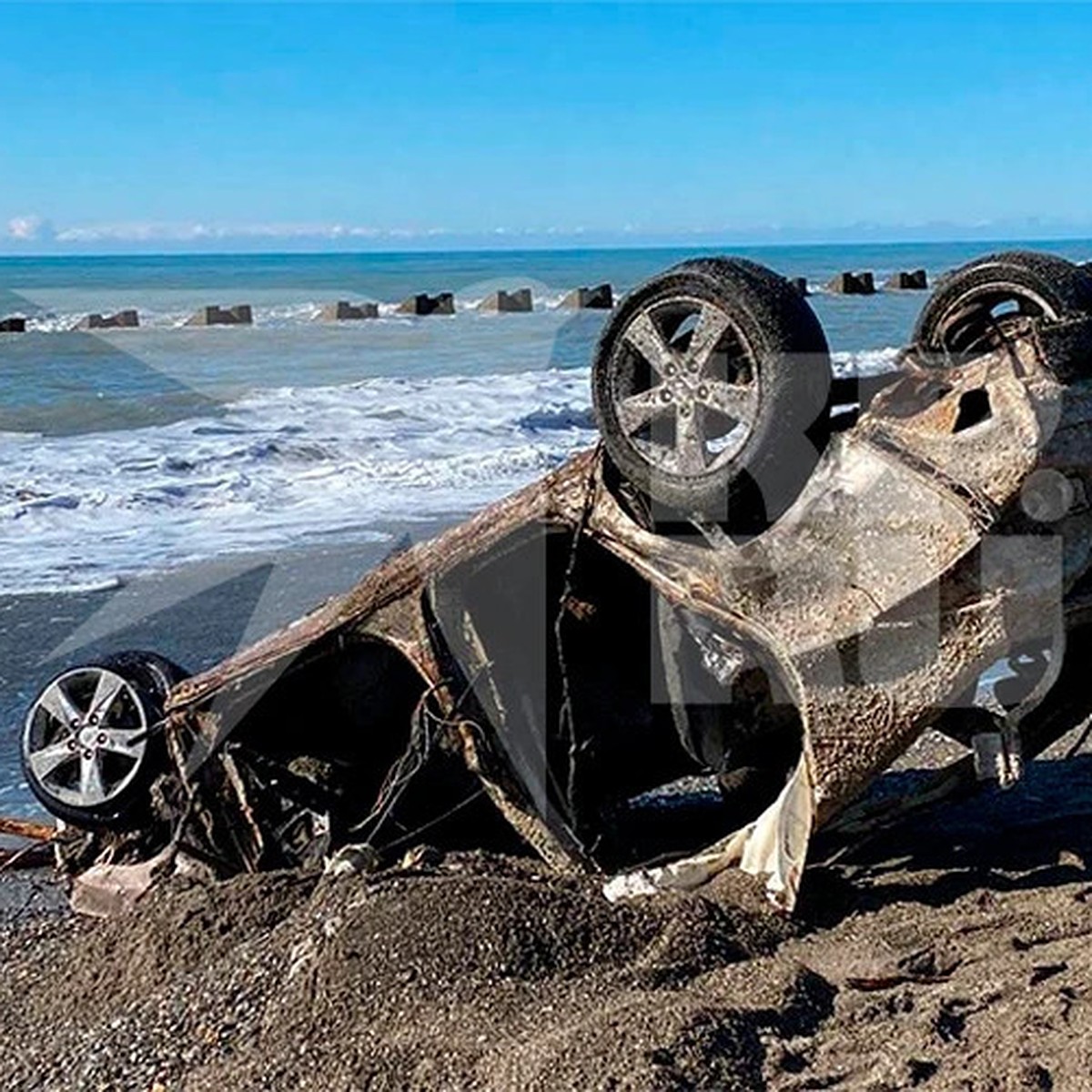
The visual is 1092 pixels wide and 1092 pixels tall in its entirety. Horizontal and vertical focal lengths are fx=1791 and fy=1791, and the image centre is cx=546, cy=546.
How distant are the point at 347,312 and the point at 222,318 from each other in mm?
3874

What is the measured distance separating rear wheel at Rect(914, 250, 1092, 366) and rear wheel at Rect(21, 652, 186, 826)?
2642mm

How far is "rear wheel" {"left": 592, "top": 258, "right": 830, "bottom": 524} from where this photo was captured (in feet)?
14.4

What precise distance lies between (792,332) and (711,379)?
0.24m

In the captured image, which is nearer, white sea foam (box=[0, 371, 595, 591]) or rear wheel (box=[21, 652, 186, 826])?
rear wheel (box=[21, 652, 186, 826])

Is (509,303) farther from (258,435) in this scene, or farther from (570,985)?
(570,985)

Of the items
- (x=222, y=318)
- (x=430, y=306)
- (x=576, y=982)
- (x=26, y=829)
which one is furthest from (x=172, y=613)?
(x=430, y=306)

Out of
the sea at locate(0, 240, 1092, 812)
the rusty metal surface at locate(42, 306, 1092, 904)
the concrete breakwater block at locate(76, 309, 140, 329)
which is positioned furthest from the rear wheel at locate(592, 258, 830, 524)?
the concrete breakwater block at locate(76, 309, 140, 329)

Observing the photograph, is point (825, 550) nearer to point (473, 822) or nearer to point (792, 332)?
point (792, 332)

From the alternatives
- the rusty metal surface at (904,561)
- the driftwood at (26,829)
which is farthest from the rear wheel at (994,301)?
the driftwood at (26,829)

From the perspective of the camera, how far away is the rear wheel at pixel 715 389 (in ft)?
→ 14.4

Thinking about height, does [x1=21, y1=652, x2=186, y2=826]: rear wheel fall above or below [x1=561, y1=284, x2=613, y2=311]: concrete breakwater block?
above

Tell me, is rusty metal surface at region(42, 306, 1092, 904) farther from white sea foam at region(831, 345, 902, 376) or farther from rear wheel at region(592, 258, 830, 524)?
white sea foam at region(831, 345, 902, 376)

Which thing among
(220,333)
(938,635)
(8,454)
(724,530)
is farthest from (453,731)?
(220,333)

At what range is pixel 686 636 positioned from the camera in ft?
17.1
